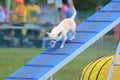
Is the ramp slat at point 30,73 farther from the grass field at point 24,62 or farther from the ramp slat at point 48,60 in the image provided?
the grass field at point 24,62

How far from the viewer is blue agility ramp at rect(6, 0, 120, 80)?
7202mm

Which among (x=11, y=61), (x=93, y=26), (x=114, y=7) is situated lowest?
(x=11, y=61)

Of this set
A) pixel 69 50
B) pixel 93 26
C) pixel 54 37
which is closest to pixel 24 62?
pixel 93 26

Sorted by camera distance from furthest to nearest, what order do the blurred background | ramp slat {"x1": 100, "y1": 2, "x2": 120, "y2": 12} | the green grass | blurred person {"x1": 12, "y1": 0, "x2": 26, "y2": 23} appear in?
1. blurred person {"x1": 12, "y1": 0, "x2": 26, "y2": 23}
2. the blurred background
3. the green grass
4. ramp slat {"x1": 100, "y1": 2, "x2": 120, "y2": 12}

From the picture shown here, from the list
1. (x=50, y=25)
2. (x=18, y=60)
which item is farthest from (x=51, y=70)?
(x=50, y=25)

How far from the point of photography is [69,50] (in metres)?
7.48

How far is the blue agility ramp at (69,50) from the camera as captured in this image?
7202 mm

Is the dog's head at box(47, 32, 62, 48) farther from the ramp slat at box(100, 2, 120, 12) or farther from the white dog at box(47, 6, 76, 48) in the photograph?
the ramp slat at box(100, 2, 120, 12)

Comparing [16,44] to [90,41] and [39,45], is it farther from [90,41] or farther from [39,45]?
[90,41]

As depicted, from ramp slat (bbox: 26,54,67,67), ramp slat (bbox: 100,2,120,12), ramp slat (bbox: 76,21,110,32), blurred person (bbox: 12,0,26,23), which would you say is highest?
ramp slat (bbox: 100,2,120,12)

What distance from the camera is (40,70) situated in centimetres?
727

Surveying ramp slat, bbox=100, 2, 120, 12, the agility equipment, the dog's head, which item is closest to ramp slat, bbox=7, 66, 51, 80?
the dog's head

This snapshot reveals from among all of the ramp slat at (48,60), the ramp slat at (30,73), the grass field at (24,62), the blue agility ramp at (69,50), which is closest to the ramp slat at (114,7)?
the blue agility ramp at (69,50)

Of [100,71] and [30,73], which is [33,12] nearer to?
[100,71]
